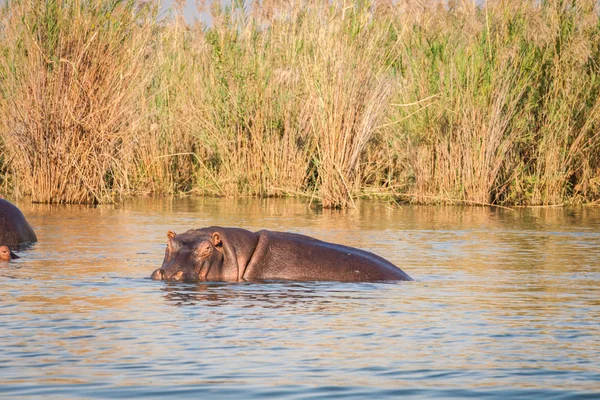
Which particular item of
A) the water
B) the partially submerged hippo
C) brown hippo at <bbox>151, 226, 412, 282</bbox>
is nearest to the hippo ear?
brown hippo at <bbox>151, 226, 412, 282</bbox>

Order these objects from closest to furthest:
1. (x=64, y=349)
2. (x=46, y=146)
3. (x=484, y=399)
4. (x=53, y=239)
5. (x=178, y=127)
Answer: (x=484, y=399) → (x=64, y=349) → (x=53, y=239) → (x=46, y=146) → (x=178, y=127)

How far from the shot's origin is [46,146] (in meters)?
14.0

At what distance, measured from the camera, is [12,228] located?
9.51 meters

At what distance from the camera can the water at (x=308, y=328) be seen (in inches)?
169

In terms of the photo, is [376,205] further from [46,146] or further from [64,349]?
[64,349]

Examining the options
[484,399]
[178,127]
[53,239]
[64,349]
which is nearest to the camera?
[484,399]

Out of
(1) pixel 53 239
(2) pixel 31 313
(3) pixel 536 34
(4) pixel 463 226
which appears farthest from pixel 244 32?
(2) pixel 31 313

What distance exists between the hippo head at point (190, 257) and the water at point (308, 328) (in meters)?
0.13

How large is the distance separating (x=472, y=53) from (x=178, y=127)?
5.21 m

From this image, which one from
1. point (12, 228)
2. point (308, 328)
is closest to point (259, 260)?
point (308, 328)

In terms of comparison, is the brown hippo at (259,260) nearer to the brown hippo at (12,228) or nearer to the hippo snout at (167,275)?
the hippo snout at (167,275)

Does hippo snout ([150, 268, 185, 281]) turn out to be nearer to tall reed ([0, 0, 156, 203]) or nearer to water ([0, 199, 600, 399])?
water ([0, 199, 600, 399])

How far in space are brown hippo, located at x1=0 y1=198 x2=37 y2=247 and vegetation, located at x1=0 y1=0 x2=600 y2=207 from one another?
431cm

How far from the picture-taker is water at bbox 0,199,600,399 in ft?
14.1
